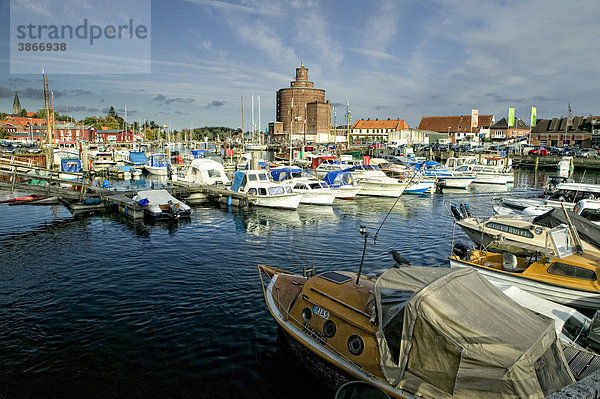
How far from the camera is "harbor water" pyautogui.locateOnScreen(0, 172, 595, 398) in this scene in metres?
8.99

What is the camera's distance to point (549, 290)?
1202 centimetres

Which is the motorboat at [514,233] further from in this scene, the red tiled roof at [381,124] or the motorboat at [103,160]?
the red tiled roof at [381,124]

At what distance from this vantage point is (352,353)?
7.46m

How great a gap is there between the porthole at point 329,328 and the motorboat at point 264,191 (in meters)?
22.2

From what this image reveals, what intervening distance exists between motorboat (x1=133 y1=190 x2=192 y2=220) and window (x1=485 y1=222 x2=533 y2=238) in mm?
19280

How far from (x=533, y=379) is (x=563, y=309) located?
5.92m

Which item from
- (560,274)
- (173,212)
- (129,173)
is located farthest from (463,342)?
(129,173)

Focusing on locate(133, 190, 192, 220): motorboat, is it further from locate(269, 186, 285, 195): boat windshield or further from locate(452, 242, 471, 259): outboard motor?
locate(452, 242, 471, 259): outboard motor

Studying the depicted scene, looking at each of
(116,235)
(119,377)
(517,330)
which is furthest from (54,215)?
(517,330)

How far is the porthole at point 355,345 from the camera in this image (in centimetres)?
735

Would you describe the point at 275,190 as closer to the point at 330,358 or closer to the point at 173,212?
the point at 173,212

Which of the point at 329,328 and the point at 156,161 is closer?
the point at 329,328

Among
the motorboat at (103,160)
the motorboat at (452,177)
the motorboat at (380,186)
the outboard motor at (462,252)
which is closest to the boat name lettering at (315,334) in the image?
the outboard motor at (462,252)

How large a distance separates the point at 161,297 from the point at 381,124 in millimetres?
122774
